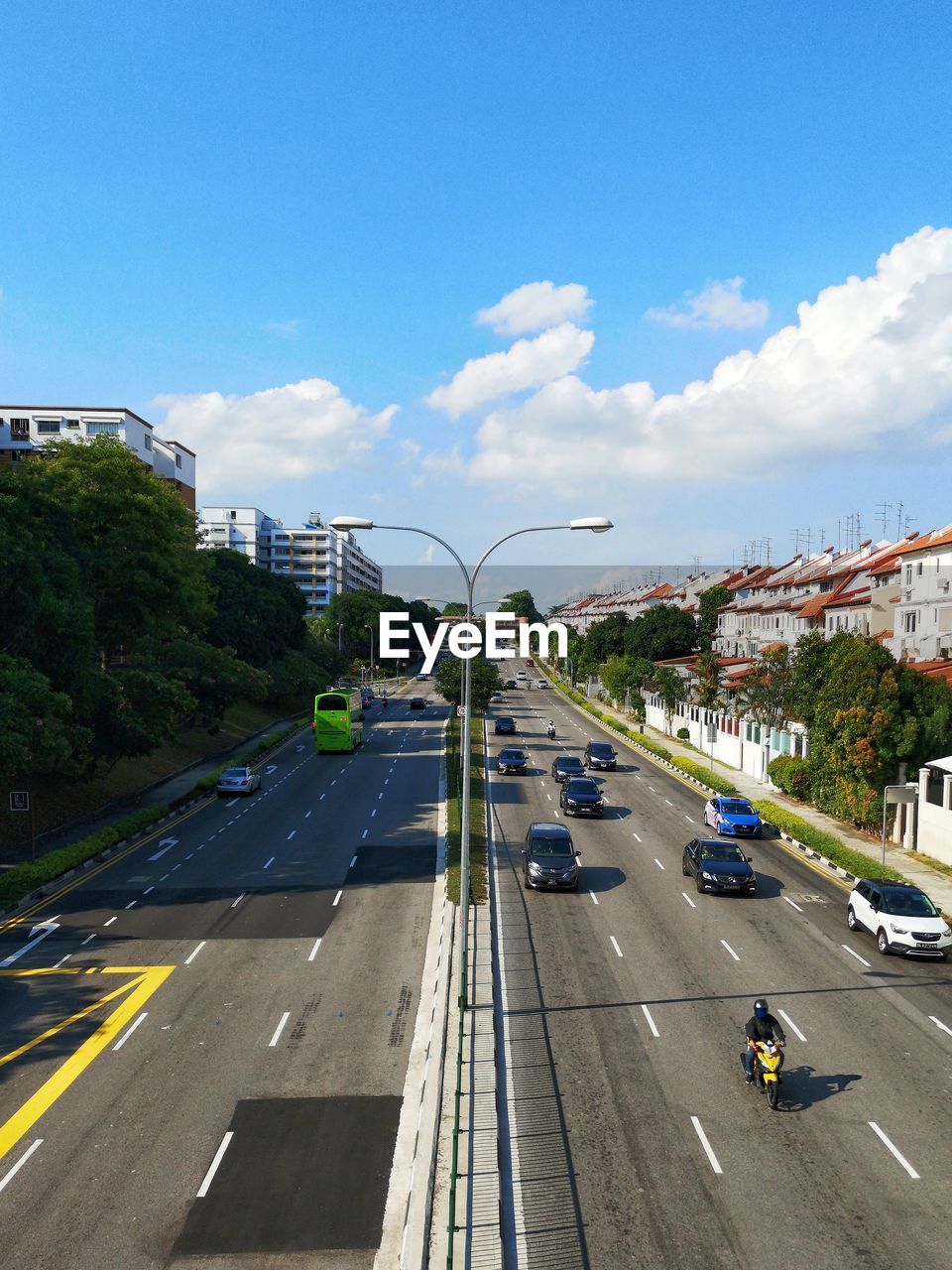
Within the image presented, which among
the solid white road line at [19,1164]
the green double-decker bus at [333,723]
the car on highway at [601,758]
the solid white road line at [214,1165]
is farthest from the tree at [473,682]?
the solid white road line at [19,1164]

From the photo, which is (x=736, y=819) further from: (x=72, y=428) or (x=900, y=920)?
(x=72, y=428)

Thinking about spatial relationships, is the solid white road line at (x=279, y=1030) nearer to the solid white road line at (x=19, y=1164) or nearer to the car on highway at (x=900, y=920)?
the solid white road line at (x=19, y=1164)

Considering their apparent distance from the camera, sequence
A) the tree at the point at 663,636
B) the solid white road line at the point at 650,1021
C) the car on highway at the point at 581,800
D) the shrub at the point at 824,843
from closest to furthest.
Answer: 1. the solid white road line at the point at 650,1021
2. the shrub at the point at 824,843
3. the car on highway at the point at 581,800
4. the tree at the point at 663,636

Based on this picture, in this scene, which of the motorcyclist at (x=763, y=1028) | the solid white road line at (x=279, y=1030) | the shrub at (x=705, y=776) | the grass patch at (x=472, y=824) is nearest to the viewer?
the motorcyclist at (x=763, y=1028)

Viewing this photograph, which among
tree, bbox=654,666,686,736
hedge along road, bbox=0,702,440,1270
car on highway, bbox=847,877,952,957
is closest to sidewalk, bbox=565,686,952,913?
car on highway, bbox=847,877,952,957

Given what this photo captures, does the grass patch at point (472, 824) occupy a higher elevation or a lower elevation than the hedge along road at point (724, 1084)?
higher

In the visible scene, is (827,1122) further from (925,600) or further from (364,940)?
(925,600)

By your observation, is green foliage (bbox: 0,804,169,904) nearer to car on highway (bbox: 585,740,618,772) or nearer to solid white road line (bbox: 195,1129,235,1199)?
solid white road line (bbox: 195,1129,235,1199)

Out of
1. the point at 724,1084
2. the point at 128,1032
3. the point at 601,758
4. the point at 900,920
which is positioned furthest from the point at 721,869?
the point at 601,758
